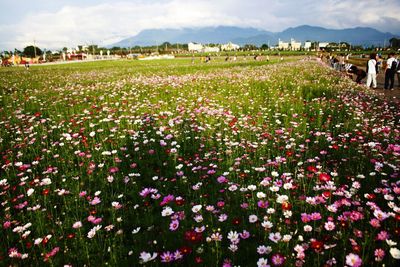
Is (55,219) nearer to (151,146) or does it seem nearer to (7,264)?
(7,264)

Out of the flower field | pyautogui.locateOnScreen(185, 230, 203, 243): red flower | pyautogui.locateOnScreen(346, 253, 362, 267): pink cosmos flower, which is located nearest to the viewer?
pyautogui.locateOnScreen(346, 253, 362, 267): pink cosmos flower

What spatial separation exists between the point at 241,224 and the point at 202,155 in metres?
1.92

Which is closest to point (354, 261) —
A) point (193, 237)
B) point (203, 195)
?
point (193, 237)

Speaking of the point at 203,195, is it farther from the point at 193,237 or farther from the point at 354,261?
the point at 354,261

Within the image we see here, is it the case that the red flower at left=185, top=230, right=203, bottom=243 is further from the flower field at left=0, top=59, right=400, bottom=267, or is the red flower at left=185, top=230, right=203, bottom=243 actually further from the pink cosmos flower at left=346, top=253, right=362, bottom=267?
the pink cosmos flower at left=346, top=253, right=362, bottom=267

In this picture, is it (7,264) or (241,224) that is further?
(241,224)

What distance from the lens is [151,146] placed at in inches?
201

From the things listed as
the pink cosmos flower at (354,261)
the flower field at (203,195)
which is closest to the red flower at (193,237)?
the flower field at (203,195)

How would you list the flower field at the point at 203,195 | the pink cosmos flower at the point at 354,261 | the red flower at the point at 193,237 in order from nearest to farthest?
the pink cosmos flower at the point at 354,261
the red flower at the point at 193,237
the flower field at the point at 203,195

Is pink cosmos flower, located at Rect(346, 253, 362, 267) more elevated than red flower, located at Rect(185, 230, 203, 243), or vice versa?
pink cosmos flower, located at Rect(346, 253, 362, 267)

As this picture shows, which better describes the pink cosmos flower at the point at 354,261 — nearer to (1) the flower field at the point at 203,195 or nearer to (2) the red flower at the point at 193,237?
(1) the flower field at the point at 203,195

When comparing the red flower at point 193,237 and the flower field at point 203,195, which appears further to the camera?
the flower field at point 203,195

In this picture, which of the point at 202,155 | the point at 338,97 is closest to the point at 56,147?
the point at 202,155

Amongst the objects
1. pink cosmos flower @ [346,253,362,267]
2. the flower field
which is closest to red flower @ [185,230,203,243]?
the flower field
